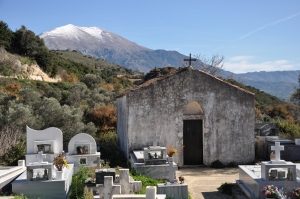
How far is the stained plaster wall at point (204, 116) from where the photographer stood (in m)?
15.8

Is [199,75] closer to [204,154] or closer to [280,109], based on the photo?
[204,154]

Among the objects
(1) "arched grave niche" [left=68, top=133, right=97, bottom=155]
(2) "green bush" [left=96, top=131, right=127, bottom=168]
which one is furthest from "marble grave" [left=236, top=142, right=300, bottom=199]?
(1) "arched grave niche" [left=68, top=133, right=97, bottom=155]

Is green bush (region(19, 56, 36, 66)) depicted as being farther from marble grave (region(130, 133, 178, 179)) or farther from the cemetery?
marble grave (region(130, 133, 178, 179))

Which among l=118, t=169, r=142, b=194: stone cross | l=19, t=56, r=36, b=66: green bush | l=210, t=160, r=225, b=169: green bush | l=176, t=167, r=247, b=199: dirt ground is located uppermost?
l=19, t=56, r=36, b=66: green bush

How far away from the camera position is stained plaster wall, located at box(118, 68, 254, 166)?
51.9 ft

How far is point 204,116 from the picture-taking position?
16359mm

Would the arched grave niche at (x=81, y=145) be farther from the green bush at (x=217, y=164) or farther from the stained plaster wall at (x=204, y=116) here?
the green bush at (x=217, y=164)

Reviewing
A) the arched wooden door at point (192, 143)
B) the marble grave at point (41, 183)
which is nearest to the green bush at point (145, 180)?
the marble grave at point (41, 183)

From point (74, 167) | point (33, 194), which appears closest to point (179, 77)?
point (74, 167)

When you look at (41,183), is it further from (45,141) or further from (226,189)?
(226,189)

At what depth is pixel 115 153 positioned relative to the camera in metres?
17.0

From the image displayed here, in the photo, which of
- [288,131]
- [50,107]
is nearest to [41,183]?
[50,107]

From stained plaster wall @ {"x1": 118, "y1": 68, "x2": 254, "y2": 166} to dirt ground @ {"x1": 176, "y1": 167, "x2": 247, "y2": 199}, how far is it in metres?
0.96

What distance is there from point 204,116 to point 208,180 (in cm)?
369
